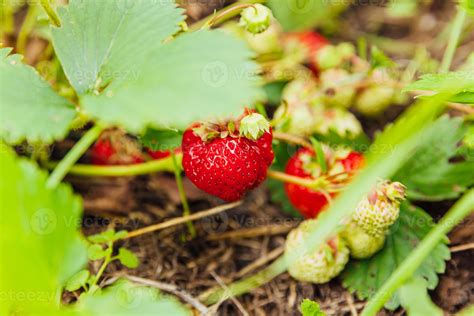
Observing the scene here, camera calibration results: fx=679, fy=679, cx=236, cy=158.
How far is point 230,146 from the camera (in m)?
1.21

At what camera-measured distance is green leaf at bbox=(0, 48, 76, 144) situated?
98cm

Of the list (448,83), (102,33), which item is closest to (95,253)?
(102,33)

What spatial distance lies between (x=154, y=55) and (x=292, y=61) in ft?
2.62

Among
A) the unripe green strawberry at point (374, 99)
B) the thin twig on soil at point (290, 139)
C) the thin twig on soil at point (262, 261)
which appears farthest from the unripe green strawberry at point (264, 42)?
the thin twig on soil at point (262, 261)

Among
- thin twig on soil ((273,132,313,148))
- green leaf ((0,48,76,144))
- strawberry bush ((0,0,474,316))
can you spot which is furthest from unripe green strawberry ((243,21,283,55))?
green leaf ((0,48,76,144))

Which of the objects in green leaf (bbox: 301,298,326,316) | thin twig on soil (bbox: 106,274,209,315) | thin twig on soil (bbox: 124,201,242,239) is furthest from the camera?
thin twig on soil (bbox: 124,201,242,239)

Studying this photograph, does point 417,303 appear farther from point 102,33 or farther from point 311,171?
point 102,33

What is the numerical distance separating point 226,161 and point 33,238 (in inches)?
16.6

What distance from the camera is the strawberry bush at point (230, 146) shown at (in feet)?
3.07

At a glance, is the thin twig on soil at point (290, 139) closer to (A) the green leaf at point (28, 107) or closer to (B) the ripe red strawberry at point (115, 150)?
(B) the ripe red strawberry at point (115, 150)

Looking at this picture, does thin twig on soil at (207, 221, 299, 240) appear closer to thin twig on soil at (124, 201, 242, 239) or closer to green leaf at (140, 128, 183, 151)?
thin twig on soil at (124, 201, 242, 239)

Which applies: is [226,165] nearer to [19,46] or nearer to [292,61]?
[292,61]

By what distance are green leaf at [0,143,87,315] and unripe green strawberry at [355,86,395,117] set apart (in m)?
0.99

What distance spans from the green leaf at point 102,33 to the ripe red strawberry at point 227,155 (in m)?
0.20
